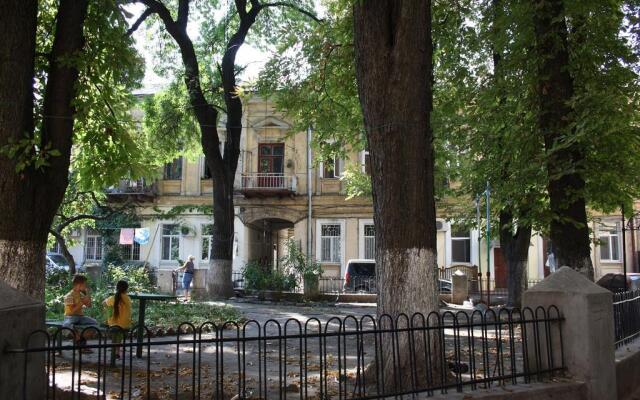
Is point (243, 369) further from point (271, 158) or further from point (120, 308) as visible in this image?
point (271, 158)

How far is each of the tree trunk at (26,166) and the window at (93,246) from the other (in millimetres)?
26450

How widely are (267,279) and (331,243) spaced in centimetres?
833

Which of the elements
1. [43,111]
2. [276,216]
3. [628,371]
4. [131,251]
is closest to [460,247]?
[276,216]

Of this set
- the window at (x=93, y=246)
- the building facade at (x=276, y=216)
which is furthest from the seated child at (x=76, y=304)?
the window at (x=93, y=246)

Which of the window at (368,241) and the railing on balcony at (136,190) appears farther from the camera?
the railing on balcony at (136,190)

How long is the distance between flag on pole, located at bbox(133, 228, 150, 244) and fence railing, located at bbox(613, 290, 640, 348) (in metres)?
25.9

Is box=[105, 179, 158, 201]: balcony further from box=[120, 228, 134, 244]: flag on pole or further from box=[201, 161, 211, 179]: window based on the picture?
box=[201, 161, 211, 179]: window

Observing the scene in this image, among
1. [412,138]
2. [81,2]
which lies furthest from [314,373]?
[81,2]

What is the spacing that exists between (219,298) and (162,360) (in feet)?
37.7

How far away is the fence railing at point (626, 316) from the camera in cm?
736

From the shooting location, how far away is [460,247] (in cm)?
2912

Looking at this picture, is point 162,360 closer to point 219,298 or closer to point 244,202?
point 219,298

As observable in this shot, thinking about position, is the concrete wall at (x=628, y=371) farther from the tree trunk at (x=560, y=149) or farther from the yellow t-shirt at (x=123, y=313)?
the yellow t-shirt at (x=123, y=313)

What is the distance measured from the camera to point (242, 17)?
19875 mm
